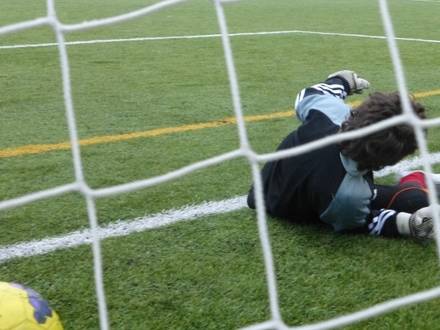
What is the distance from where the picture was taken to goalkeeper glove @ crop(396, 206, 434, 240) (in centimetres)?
182

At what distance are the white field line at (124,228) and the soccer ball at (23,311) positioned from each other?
1.43 feet

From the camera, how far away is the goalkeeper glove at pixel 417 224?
1816 millimetres

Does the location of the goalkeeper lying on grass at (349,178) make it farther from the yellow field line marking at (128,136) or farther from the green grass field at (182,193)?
the yellow field line marking at (128,136)

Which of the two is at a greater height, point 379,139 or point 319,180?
point 379,139

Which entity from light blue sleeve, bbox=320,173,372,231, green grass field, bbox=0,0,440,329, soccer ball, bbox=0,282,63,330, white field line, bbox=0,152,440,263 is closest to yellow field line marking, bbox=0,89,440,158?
green grass field, bbox=0,0,440,329

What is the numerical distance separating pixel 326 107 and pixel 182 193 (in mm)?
530

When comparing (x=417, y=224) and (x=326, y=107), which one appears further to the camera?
(x=326, y=107)

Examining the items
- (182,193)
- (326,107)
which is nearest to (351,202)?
→ (326,107)

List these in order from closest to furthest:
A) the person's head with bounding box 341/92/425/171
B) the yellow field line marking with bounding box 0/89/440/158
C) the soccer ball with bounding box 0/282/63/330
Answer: the soccer ball with bounding box 0/282/63/330, the person's head with bounding box 341/92/425/171, the yellow field line marking with bounding box 0/89/440/158

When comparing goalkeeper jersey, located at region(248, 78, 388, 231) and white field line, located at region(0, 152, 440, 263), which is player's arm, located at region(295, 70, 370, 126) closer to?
goalkeeper jersey, located at region(248, 78, 388, 231)

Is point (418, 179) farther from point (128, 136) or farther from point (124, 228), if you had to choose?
point (128, 136)

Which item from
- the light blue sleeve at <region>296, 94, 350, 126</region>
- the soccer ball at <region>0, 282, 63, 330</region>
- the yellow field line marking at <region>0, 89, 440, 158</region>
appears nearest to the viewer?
the soccer ball at <region>0, 282, 63, 330</region>

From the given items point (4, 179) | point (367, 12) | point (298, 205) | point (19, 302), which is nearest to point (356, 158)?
point (298, 205)

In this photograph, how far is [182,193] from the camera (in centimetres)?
222
